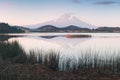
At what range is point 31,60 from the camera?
13.2 m

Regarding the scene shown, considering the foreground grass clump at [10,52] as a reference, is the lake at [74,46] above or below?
below

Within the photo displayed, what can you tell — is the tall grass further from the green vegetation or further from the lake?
the lake

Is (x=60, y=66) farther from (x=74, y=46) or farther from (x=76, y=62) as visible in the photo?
(x=74, y=46)

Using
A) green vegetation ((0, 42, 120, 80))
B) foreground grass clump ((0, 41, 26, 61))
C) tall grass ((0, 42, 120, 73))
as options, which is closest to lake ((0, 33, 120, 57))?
foreground grass clump ((0, 41, 26, 61))

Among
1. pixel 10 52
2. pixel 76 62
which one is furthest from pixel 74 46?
pixel 76 62

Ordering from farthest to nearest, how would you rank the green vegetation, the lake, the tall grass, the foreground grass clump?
the lake → the foreground grass clump → the tall grass → the green vegetation

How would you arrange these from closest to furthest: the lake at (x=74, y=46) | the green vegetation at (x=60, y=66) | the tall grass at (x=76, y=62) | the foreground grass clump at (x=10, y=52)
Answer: the green vegetation at (x=60, y=66)
the tall grass at (x=76, y=62)
the foreground grass clump at (x=10, y=52)
the lake at (x=74, y=46)

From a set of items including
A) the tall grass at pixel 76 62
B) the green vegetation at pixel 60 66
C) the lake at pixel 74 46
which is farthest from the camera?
the lake at pixel 74 46

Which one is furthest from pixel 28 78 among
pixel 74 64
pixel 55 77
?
pixel 74 64

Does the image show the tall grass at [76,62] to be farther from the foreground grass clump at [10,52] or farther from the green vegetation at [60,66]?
the foreground grass clump at [10,52]

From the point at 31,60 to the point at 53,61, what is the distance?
132 cm

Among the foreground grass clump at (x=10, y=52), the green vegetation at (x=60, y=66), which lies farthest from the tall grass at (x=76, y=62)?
the foreground grass clump at (x=10, y=52)

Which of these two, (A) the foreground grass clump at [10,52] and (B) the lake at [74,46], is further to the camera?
(B) the lake at [74,46]

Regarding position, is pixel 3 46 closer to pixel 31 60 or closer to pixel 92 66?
pixel 31 60
